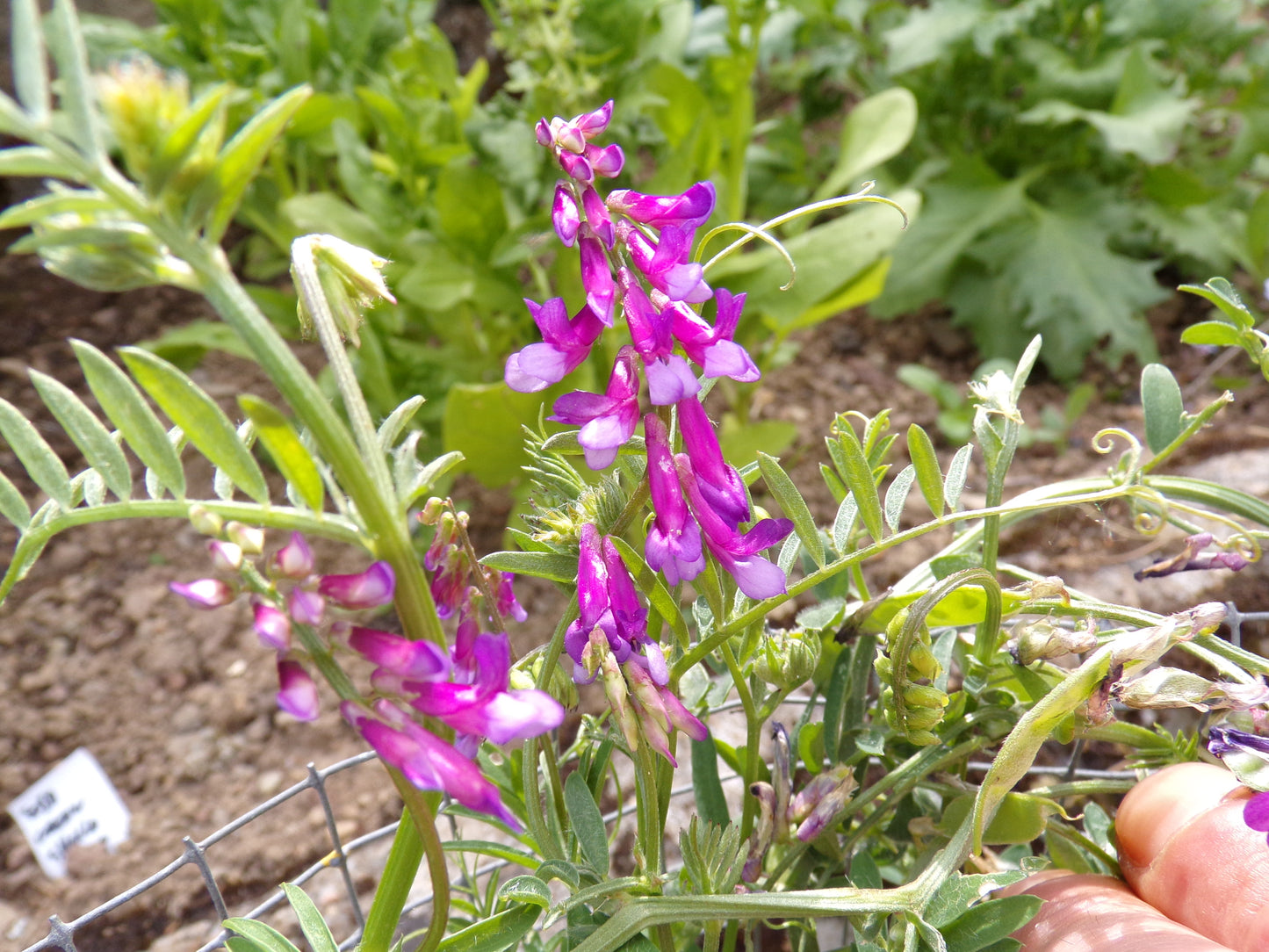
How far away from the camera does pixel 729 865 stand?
562 mm

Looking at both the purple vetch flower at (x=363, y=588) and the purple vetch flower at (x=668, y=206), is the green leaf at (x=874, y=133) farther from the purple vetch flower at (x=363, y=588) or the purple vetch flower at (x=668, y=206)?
the purple vetch flower at (x=363, y=588)

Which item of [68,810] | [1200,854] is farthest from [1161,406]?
[68,810]

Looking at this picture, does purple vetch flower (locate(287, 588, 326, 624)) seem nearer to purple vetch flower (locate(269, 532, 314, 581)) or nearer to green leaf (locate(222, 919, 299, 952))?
purple vetch flower (locate(269, 532, 314, 581))

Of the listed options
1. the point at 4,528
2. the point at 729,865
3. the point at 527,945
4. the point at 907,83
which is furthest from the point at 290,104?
the point at 907,83

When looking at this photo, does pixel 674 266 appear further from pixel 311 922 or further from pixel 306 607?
pixel 311 922

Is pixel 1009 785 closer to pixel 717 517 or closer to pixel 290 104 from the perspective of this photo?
pixel 717 517

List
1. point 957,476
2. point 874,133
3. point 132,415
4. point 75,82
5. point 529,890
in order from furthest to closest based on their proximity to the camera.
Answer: point 874,133
point 957,476
point 529,890
point 132,415
point 75,82

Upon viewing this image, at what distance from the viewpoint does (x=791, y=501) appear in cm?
55

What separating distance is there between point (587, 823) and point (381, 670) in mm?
243

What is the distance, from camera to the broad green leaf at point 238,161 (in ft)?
1.08

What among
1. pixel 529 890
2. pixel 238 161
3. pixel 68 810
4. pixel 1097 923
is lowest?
pixel 68 810

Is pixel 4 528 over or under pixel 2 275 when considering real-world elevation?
under

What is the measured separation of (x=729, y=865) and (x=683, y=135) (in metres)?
1.41

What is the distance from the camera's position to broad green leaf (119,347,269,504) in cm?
38
